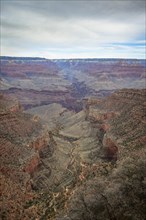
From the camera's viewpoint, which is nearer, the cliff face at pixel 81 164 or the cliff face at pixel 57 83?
the cliff face at pixel 81 164

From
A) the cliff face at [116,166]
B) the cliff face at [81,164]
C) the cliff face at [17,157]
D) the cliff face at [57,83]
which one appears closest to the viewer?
the cliff face at [116,166]

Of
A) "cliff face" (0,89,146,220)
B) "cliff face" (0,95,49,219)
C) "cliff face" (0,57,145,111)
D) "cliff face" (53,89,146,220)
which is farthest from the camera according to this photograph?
"cliff face" (0,57,145,111)

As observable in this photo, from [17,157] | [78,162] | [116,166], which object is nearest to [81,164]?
[78,162]

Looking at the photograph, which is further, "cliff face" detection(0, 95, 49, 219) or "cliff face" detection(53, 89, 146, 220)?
"cliff face" detection(0, 95, 49, 219)

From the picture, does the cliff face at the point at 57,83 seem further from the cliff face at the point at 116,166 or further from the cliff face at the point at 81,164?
the cliff face at the point at 81,164

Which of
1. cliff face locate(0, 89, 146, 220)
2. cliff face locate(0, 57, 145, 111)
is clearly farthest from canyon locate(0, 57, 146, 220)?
cliff face locate(0, 57, 145, 111)

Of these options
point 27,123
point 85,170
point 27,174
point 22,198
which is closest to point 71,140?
point 27,123

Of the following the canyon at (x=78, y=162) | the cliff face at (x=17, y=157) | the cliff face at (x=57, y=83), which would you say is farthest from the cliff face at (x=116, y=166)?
the cliff face at (x=57, y=83)

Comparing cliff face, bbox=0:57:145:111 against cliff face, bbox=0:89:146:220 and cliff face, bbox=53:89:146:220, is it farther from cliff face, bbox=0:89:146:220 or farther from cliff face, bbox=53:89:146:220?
cliff face, bbox=0:89:146:220

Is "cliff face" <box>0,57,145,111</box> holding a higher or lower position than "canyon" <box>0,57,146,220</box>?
higher

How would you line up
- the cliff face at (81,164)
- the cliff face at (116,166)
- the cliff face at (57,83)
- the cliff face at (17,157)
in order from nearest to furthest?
the cliff face at (116,166), the cliff face at (81,164), the cliff face at (17,157), the cliff face at (57,83)

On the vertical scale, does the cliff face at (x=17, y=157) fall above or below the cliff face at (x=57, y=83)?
below
